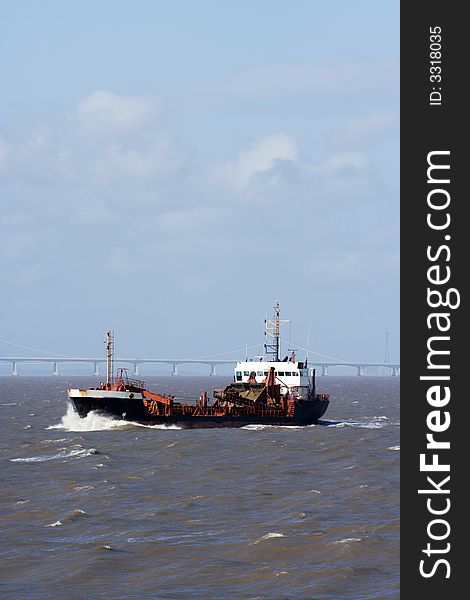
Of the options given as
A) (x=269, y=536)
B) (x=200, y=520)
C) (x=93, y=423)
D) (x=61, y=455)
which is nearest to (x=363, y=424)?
(x=93, y=423)

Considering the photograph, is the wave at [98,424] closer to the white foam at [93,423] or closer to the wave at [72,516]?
the white foam at [93,423]

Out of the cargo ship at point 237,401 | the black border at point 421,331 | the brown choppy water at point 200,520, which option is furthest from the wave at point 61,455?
the black border at point 421,331

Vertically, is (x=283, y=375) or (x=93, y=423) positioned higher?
(x=283, y=375)

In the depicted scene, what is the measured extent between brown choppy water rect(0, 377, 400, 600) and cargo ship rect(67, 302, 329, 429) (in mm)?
13241

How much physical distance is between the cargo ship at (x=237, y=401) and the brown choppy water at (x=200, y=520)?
521 inches

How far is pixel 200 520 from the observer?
43281mm

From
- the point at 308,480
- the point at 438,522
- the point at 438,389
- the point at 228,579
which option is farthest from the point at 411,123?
the point at 308,480

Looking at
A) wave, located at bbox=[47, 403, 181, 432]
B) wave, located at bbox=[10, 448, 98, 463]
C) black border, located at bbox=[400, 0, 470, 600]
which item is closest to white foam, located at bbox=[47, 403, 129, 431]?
wave, located at bbox=[47, 403, 181, 432]

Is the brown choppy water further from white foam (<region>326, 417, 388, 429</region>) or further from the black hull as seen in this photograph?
white foam (<region>326, 417, 388, 429</region>)

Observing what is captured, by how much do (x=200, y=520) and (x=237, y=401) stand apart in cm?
4962

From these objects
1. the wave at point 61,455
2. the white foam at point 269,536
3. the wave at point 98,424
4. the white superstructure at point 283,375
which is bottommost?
the white foam at point 269,536

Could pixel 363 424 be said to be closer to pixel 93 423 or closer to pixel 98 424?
pixel 98 424

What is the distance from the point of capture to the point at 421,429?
947 inches

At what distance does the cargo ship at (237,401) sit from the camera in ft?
293
